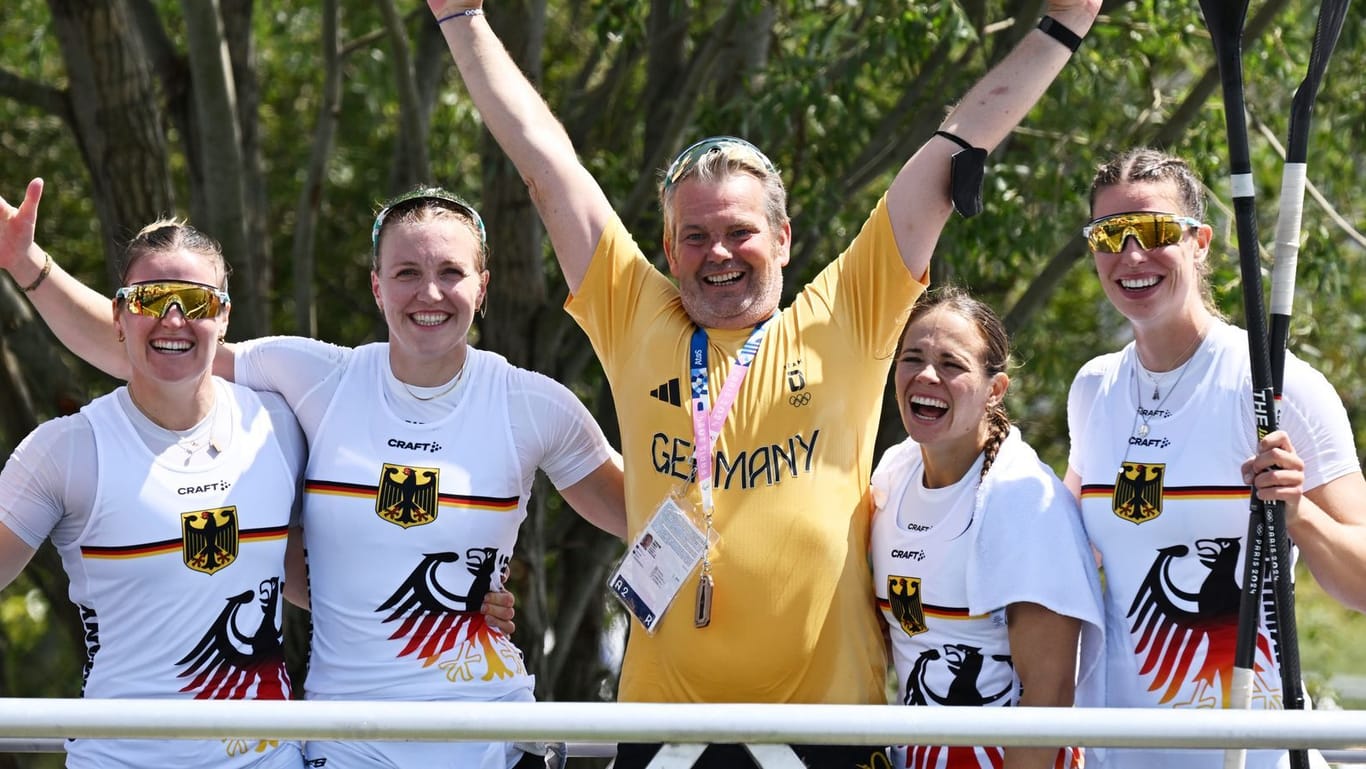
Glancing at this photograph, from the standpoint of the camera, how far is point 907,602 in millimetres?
3203

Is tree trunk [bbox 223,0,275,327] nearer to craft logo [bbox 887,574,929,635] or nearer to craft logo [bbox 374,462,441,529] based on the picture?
craft logo [bbox 374,462,441,529]

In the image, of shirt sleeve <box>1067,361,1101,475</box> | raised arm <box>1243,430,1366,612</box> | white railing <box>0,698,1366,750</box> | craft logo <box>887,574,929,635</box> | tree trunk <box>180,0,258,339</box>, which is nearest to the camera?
white railing <box>0,698,1366,750</box>

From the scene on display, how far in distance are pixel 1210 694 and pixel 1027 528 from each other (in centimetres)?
48

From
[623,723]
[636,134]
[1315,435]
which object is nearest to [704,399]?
[623,723]

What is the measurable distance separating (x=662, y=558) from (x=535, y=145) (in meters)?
0.95

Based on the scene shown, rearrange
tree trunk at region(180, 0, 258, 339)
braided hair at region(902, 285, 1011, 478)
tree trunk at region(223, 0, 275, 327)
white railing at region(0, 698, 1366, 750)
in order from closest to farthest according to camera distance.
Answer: white railing at region(0, 698, 1366, 750), braided hair at region(902, 285, 1011, 478), tree trunk at region(180, 0, 258, 339), tree trunk at region(223, 0, 275, 327)

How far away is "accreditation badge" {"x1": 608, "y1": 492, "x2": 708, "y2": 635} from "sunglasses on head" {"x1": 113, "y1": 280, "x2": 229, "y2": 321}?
3.34 feet

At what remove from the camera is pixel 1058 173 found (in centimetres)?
649

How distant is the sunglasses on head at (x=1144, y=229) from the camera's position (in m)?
3.22

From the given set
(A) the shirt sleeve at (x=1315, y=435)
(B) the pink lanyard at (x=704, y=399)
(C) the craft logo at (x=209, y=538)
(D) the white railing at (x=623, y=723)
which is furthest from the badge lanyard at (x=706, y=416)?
(A) the shirt sleeve at (x=1315, y=435)

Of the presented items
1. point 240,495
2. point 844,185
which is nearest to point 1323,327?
point 844,185

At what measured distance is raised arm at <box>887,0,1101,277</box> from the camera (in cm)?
332

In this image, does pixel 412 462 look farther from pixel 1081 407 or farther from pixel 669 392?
pixel 1081 407

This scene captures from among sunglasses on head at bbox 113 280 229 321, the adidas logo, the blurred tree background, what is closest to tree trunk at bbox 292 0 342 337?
the blurred tree background
